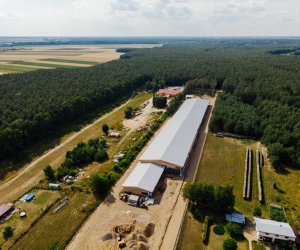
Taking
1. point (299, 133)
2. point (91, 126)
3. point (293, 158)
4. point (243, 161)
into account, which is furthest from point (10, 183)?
point (299, 133)

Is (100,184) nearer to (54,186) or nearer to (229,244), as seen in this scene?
(54,186)

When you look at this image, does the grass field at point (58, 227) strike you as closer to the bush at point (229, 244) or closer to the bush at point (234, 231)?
the bush at point (229, 244)

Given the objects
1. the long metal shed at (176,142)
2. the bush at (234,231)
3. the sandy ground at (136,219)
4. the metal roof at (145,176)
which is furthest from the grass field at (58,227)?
the bush at (234,231)

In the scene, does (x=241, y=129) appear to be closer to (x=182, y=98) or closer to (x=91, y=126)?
(x=182, y=98)

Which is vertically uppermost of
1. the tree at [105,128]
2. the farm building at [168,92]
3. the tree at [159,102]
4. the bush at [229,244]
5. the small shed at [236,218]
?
the bush at [229,244]

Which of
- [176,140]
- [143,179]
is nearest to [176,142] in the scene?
[176,140]

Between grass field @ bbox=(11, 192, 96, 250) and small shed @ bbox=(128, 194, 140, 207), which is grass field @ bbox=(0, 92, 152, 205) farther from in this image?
small shed @ bbox=(128, 194, 140, 207)
